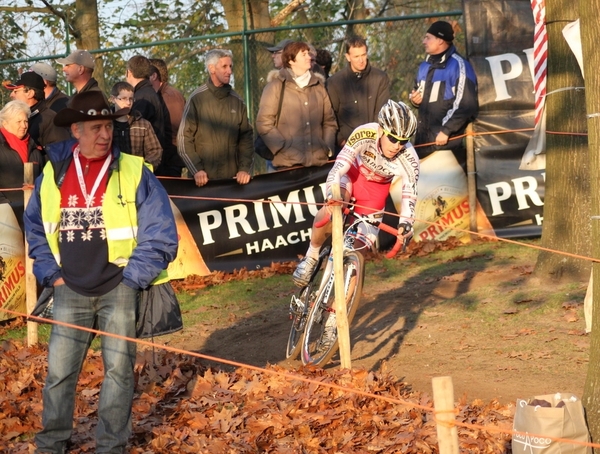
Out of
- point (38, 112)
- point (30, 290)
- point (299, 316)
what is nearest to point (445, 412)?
point (299, 316)

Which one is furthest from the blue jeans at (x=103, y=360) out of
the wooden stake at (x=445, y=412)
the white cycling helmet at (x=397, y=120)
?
the white cycling helmet at (x=397, y=120)

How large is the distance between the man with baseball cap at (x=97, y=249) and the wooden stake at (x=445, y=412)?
2.34m

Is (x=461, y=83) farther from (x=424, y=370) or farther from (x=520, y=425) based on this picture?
(x=520, y=425)

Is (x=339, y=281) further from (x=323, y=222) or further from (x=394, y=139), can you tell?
(x=394, y=139)

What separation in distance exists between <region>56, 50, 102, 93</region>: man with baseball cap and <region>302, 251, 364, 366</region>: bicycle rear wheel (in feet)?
14.1

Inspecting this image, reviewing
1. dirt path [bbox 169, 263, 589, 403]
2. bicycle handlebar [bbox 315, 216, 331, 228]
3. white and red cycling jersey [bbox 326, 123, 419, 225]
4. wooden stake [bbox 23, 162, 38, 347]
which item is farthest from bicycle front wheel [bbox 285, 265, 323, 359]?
wooden stake [bbox 23, 162, 38, 347]

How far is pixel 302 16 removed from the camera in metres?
22.1

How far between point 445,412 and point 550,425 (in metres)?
1.54

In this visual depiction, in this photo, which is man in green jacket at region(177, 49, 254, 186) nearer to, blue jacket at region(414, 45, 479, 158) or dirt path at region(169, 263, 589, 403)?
dirt path at region(169, 263, 589, 403)

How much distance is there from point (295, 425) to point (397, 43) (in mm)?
11658

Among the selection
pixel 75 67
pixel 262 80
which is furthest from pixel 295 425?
pixel 262 80

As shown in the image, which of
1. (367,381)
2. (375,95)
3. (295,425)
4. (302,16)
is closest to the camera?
(295,425)

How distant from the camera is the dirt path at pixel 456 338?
805 centimetres

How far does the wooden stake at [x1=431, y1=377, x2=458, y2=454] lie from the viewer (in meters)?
4.37
